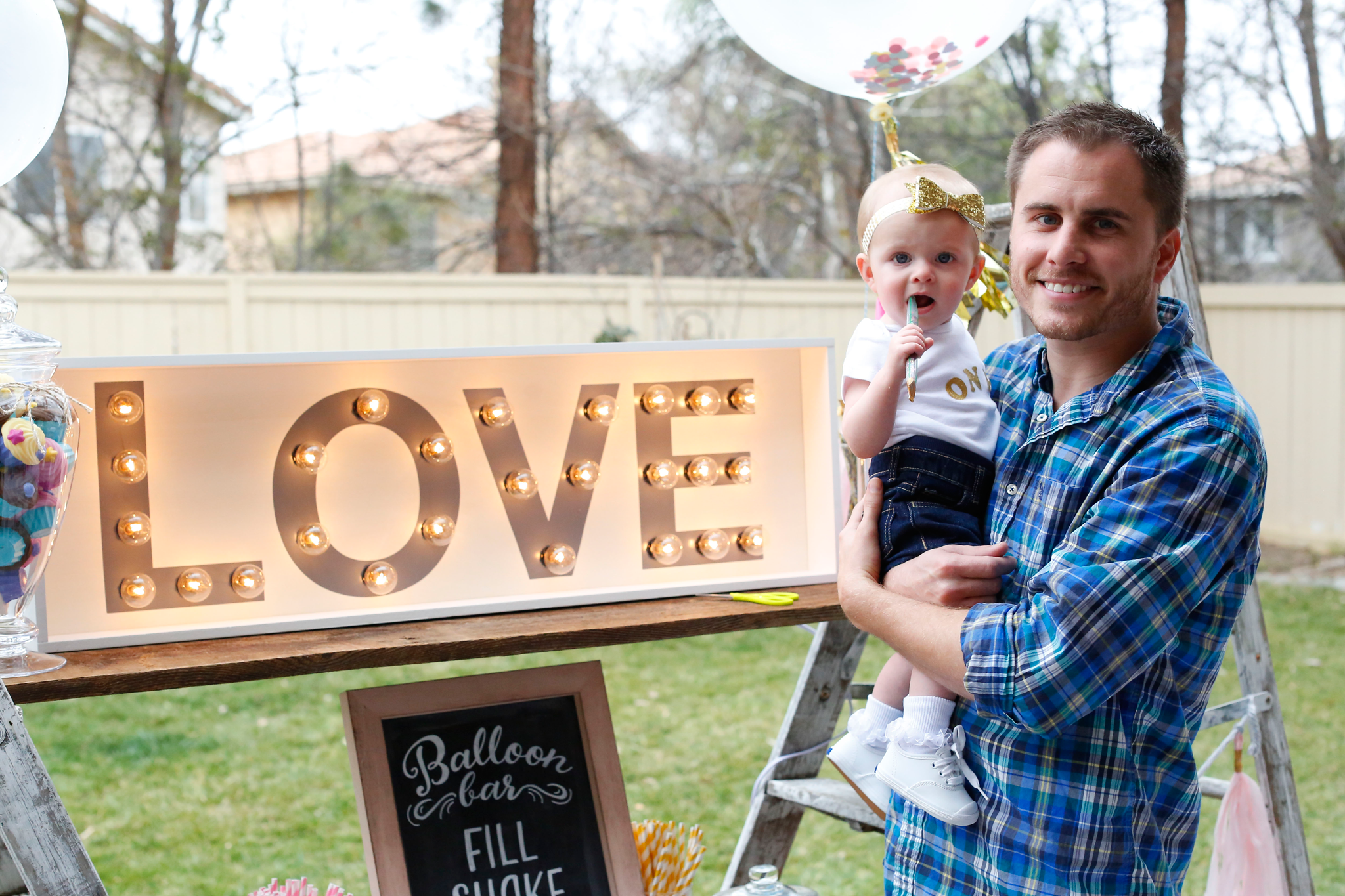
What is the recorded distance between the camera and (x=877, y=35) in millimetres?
1920

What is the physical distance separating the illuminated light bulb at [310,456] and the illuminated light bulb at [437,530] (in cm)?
17

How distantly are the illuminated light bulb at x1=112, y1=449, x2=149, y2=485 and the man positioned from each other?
Answer: 94cm

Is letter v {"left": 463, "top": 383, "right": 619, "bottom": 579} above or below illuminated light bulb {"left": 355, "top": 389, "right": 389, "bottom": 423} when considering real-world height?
below

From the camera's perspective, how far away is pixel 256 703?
461cm

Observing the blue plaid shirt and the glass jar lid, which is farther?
the glass jar lid

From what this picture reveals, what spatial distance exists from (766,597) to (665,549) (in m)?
0.18

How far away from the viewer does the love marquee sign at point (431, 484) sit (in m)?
1.53

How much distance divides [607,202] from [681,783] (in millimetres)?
6076

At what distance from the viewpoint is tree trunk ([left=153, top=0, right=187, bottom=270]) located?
736cm

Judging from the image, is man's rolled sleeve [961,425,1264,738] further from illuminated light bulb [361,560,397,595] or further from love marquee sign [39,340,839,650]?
illuminated light bulb [361,560,397,595]

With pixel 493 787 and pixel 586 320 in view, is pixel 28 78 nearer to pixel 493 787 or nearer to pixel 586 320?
pixel 493 787

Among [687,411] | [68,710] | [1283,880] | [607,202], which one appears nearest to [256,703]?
[68,710]

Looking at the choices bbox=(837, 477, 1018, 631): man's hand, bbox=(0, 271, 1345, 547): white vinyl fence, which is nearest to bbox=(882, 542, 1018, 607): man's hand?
bbox=(837, 477, 1018, 631): man's hand

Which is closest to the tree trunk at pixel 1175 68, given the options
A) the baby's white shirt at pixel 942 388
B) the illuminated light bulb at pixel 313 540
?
the baby's white shirt at pixel 942 388
